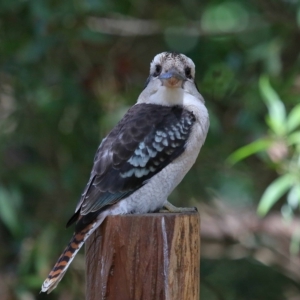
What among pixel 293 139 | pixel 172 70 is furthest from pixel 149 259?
pixel 293 139

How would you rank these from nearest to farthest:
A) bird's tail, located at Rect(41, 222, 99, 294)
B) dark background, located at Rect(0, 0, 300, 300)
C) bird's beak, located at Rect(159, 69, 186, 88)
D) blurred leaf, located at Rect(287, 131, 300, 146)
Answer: bird's tail, located at Rect(41, 222, 99, 294) → bird's beak, located at Rect(159, 69, 186, 88) → blurred leaf, located at Rect(287, 131, 300, 146) → dark background, located at Rect(0, 0, 300, 300)

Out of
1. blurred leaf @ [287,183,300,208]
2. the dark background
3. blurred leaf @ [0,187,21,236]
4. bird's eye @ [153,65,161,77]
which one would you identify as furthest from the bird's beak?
blurred leaf @ [0,187,21,236]

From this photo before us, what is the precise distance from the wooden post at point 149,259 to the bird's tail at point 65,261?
0.21m

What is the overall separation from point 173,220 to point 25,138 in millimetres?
3551

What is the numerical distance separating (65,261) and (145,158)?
24.5 inches

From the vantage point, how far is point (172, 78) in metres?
3.69

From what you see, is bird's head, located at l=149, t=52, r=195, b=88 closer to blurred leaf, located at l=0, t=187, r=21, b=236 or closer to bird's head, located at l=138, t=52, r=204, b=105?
bird's head, located at l=138, t=52, r=204, b=105

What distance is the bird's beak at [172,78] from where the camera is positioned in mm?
3680

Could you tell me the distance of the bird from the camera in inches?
126

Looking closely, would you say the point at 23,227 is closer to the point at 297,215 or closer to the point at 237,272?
the point at 237,272

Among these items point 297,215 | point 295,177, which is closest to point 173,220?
point 295,177

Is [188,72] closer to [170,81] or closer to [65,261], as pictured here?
[170,81]

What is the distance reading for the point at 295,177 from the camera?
4.51m

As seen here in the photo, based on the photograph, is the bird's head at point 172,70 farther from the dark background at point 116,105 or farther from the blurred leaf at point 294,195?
the dark background at point 116,105
